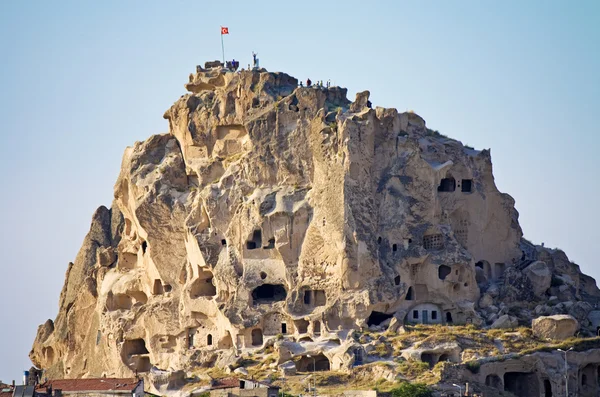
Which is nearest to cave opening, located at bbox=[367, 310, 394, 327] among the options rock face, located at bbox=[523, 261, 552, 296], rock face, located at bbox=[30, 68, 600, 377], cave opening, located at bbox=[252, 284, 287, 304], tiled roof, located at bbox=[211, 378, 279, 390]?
rock face, located at bbox=[30, 68, 600, 377]

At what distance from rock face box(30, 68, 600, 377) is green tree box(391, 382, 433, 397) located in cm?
457

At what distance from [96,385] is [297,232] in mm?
15054

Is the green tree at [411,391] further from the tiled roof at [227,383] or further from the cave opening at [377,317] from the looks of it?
the cave opening at [377,317]

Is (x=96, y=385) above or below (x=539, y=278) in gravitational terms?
below

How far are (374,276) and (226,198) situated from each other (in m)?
9.52

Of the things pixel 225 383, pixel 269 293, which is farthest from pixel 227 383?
pixel 269 293

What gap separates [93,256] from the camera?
111250 millimetres

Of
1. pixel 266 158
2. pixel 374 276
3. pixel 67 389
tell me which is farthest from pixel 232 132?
pixel 67 389

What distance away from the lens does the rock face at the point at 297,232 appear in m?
94.1

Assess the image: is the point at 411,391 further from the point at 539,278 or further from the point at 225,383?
the point at 539,278

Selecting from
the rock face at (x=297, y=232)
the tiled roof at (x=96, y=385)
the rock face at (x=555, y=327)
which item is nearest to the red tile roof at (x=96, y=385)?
the tiled roof at (x=96, y=385)

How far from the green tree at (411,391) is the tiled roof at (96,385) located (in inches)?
472

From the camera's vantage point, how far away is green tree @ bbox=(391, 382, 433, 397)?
8525cm

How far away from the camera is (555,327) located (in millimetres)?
92125
